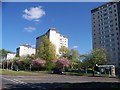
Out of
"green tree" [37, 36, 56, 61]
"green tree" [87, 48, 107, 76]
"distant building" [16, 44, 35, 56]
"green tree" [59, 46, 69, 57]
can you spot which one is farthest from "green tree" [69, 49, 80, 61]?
"distant building" [16, 44, 35, 56]

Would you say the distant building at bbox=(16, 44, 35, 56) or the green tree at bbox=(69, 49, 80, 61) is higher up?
the distant building at bbox=(16, 44, 35, 56)

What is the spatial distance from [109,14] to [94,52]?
42723mm

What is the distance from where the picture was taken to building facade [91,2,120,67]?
94.2 meters

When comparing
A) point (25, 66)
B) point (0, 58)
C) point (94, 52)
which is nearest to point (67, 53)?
point (25, 66)

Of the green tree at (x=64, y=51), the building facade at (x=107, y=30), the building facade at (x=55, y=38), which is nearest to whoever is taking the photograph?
the green tree at (x=64, y=51)

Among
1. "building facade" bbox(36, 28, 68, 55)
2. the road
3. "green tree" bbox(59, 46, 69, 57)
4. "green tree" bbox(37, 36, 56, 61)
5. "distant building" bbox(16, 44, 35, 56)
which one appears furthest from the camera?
"distant building" bbox(16, 44, 35, 56)

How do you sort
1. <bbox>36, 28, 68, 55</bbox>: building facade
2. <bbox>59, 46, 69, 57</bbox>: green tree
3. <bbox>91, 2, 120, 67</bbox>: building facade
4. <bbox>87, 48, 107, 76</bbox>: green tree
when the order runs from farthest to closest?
<bbox>36, 28, 68, 55</bbox>: building facade
<bbox>91, 2, 120, 67</bbox>: building facade
<bbox>59, 46, 69, 57</bbox>: green tree
<bbox>87, 48, 107, 76</bbox>: green tree

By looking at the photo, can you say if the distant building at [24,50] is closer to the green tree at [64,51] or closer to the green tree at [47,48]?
the green tree at [64,51]

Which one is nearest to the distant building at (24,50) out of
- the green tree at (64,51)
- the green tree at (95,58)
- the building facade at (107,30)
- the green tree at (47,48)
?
the building facade at (107,30)

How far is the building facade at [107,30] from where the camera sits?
309 feet

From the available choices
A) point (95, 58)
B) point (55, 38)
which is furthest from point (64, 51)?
point (55, 38)

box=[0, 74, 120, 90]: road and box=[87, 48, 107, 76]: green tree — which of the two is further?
box=[87, 48, 107, 76]: green tree

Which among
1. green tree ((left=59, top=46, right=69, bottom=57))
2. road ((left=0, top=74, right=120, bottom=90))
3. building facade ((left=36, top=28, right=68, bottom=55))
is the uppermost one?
building facade ((left=36, top=28, right=68, bottom=55))

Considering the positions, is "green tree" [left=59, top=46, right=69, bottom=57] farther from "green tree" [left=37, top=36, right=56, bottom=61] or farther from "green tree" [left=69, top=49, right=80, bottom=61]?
"green tree" [left=37, top=36, right=56, bottom=61]
